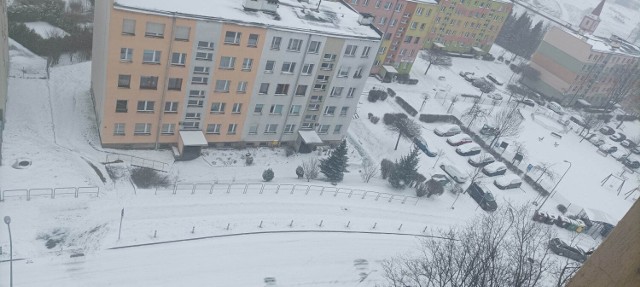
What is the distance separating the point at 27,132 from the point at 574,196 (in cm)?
5601

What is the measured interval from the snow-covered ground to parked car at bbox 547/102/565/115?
3216cm

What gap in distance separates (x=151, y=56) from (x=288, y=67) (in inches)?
466

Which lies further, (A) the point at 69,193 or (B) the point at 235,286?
(A) the point at 69,193

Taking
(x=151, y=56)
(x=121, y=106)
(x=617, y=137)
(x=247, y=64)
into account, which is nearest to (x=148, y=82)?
A: (x=151, y=56)

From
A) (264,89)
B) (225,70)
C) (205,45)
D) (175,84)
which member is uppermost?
(205,45)

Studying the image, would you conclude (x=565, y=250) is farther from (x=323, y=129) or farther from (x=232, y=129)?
(x=232, y=129)

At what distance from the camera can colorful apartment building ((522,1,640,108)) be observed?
268 ft

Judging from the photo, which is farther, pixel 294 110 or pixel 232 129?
pixel 294 110

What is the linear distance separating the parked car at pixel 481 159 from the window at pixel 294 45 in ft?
83.6

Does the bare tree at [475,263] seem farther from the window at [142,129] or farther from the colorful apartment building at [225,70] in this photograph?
the window at [142,129]

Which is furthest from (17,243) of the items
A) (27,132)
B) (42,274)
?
(27,132)

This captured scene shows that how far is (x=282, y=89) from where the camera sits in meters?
44.4

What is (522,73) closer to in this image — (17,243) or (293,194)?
(293,194)

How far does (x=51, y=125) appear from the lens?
3991 cm
